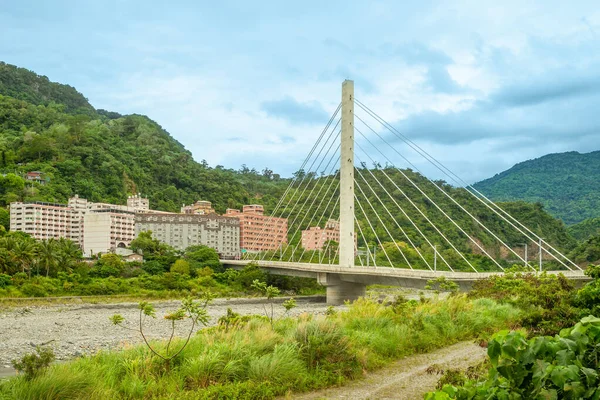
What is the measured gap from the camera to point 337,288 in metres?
31.6

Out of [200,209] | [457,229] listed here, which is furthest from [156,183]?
[457,229]

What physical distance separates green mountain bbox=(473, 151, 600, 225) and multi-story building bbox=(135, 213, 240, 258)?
31.2m

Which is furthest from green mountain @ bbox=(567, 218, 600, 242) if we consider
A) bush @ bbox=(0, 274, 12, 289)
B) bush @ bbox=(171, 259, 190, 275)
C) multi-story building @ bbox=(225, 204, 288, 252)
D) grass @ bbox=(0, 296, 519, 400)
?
grass @ bbox=(0, 296, 519, 400)

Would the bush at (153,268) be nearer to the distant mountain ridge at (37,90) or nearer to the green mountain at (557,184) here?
the green mountain at (557,184)

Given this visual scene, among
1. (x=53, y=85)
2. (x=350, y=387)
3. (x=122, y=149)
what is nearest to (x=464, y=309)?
(x=350, y=387)

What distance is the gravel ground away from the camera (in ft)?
50.1

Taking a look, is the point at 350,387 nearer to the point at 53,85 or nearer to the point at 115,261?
the point at 115,261

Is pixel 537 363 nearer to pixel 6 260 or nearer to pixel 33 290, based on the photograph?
pixel 33 290

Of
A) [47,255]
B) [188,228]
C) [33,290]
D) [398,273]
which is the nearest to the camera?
[398,273]

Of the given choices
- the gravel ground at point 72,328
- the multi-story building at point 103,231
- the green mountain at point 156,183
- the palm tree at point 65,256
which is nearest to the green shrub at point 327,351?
the gravel ground at point 72,328

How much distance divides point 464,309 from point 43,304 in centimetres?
2424

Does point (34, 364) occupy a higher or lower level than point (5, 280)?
higher

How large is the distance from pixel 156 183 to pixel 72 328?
2122 inches

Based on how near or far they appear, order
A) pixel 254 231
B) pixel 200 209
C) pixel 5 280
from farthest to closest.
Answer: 1. pixel 200 209
2. pixel 254 231
3. pixel 5 280
